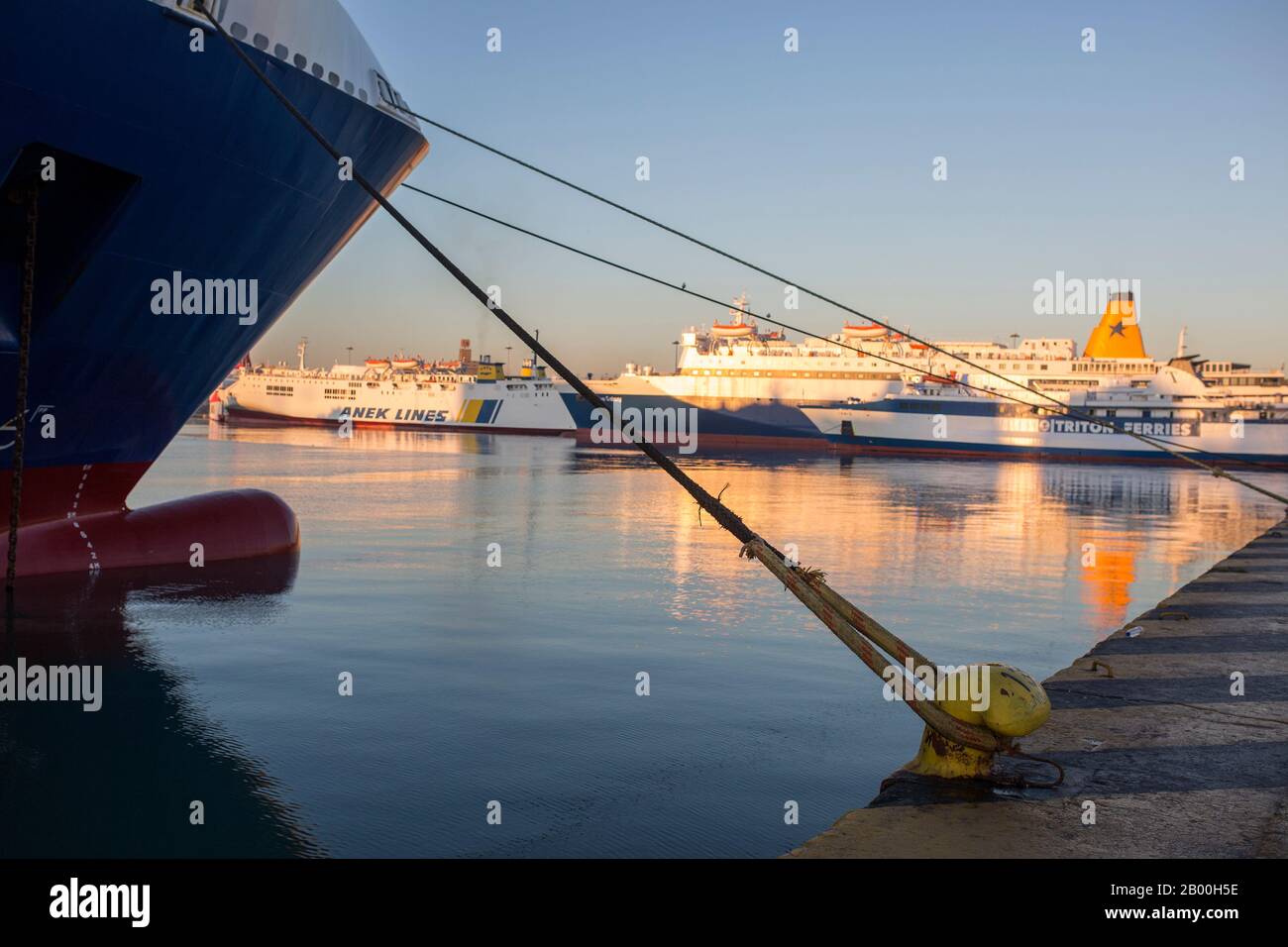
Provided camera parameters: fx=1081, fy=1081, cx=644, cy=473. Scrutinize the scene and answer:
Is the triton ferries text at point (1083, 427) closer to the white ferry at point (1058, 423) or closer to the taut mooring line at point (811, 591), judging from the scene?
the white ferry at point (1058, 423)

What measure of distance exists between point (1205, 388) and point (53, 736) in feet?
234

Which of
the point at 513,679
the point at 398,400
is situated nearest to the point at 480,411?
the point at 398,400

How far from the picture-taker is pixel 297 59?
1118cm

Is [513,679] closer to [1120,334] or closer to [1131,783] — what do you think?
[1131,783]

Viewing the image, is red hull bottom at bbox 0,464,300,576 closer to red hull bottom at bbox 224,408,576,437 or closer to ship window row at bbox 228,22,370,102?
ship window row at bbox 228,22,370,102

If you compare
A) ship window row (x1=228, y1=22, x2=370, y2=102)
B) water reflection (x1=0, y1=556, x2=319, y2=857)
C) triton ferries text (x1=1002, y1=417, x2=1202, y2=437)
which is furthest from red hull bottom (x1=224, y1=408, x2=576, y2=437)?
water reflection (x1=0, y1=556, x2=319, y2=857)

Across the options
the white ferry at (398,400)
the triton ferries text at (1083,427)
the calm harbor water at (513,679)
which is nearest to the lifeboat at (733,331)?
the white ferry at (398,400)

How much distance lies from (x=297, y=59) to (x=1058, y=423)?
60251 millimetres

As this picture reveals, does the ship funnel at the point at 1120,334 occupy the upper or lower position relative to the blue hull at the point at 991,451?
upper

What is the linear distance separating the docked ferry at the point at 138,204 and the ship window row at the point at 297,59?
2cm

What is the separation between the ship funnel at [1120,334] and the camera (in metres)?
74.9

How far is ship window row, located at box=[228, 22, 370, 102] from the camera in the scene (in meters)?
10.3
